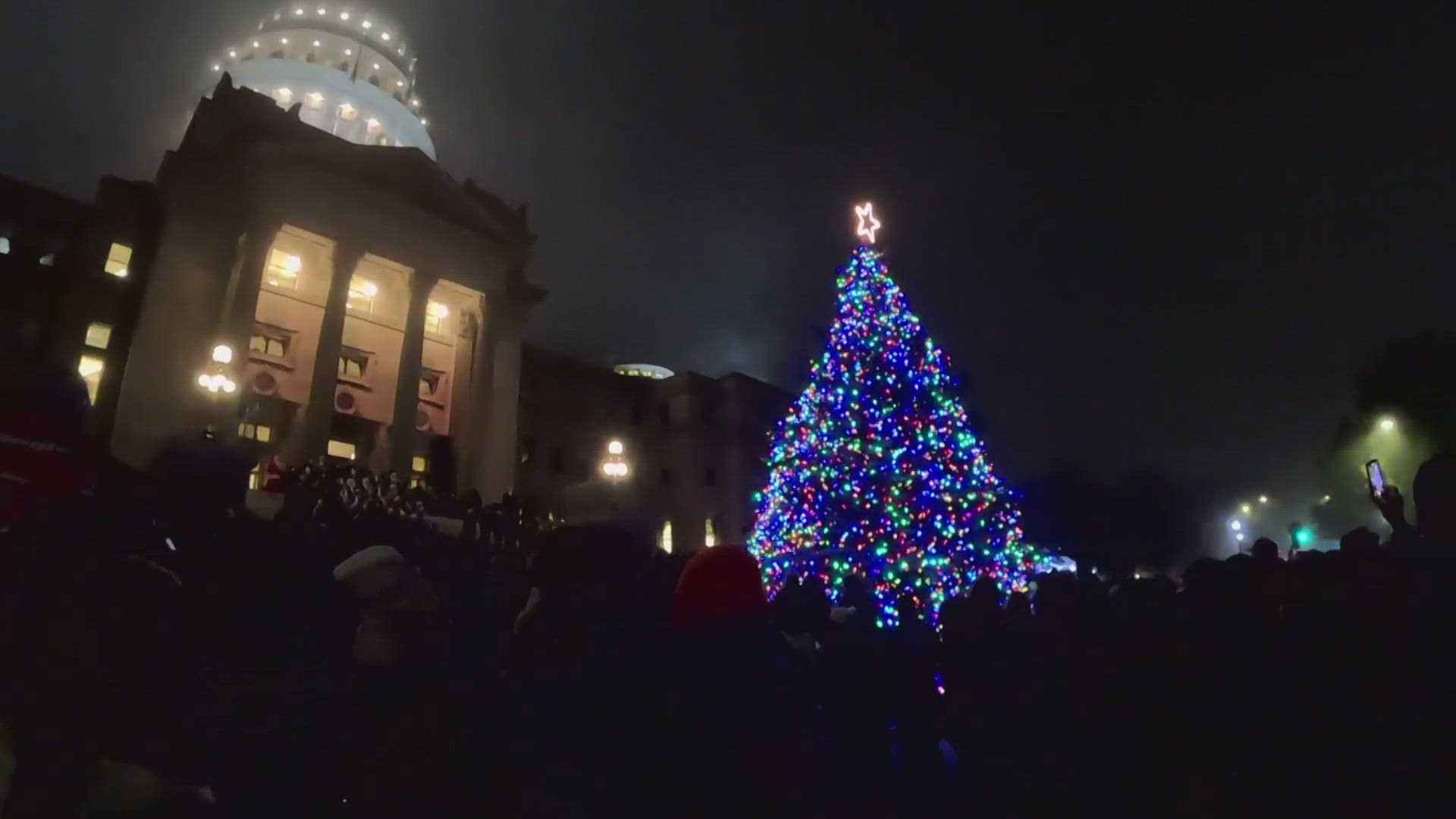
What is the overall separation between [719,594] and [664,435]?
4123 centimetres

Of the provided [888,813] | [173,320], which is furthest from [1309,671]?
[173,320]

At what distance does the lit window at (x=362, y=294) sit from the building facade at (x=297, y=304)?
0.07 m

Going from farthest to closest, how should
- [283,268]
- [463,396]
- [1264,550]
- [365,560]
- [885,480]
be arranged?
[463,396] → [283,268] → [885,480] → [1264,550] → [365,560]

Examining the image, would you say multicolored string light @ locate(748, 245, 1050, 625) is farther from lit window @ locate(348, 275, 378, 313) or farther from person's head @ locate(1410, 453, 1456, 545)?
lit window @ locate(348, 275, 378, 313)

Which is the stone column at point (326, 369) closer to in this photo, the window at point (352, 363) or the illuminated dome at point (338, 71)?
the window at point (352, 363)

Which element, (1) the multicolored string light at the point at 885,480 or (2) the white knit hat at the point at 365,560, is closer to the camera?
(2) the white knit hat at the point at 365,560

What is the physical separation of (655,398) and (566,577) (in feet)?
137

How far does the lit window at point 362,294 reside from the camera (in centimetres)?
3053

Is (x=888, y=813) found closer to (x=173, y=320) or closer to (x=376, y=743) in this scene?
(x=376, y=743)

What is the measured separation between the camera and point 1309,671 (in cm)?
424

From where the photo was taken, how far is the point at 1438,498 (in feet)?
12.3

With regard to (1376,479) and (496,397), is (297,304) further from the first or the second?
(1376,479)

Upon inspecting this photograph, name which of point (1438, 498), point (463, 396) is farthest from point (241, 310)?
point (1438, 498)

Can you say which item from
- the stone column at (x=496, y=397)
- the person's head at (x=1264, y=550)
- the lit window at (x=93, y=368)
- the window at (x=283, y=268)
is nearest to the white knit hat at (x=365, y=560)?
the person's head at (x=1264, y=550)
